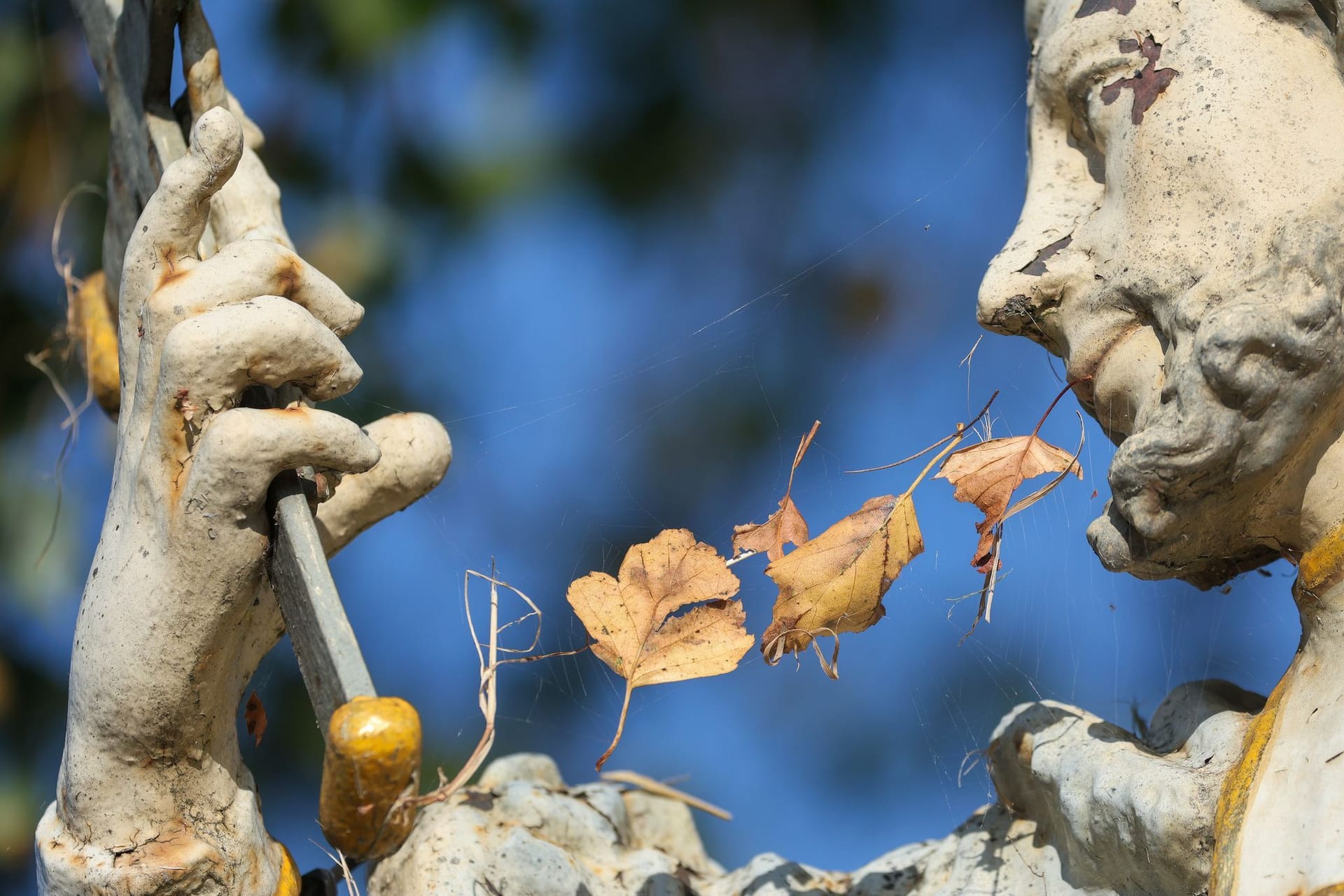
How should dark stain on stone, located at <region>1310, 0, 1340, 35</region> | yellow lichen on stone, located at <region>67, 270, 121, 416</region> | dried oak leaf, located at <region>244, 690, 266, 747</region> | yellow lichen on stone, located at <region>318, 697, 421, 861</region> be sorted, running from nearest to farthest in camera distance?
1. yellow lichen on stone, located at <region>318, 697, 421, 861</region>
2. dark stain on stone, located at <region>1310, 0, 1340, 35</region>
3. dried oak leaf, located at <region>244, 690, 266, 747</region>
4. yellow lichen on stone, located at <region>67, 270, 121, 416</region>

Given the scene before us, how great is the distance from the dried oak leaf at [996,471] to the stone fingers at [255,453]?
0.47 meters

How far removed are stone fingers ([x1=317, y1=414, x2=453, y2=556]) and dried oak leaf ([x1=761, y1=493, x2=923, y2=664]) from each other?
0.40m

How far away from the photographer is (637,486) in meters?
2.13

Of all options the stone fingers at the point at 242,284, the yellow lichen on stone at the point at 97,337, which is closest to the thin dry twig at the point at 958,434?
the stone fingers at the point at 242,284

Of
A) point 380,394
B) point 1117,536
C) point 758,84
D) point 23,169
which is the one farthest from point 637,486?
point 23,169

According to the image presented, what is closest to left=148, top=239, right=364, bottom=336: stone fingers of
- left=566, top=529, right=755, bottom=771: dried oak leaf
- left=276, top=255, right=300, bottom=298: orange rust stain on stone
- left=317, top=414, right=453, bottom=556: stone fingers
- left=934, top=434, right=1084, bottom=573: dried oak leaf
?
left=276, top=255, right=300, bottom=298: orange rust stain on stone

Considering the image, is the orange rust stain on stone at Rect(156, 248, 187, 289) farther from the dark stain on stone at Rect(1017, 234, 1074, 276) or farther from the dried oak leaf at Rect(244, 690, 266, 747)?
the dark stain on stone at Rect(1017, 234, 1074, 276)

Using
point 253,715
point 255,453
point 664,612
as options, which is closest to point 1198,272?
point 664,612

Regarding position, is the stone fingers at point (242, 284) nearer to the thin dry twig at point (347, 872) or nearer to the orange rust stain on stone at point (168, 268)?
the orange rust stain on stone at point (168, 268)

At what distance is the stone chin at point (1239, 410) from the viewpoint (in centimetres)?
99

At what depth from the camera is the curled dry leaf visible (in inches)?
45.5

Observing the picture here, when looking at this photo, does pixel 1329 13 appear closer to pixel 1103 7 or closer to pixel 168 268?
pixel 1103 7

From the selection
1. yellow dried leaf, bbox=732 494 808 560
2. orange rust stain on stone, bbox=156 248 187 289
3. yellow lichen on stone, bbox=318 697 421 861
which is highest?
orange rust stain on stone, bbox=156 248 187 289

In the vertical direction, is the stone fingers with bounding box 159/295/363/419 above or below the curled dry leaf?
above
